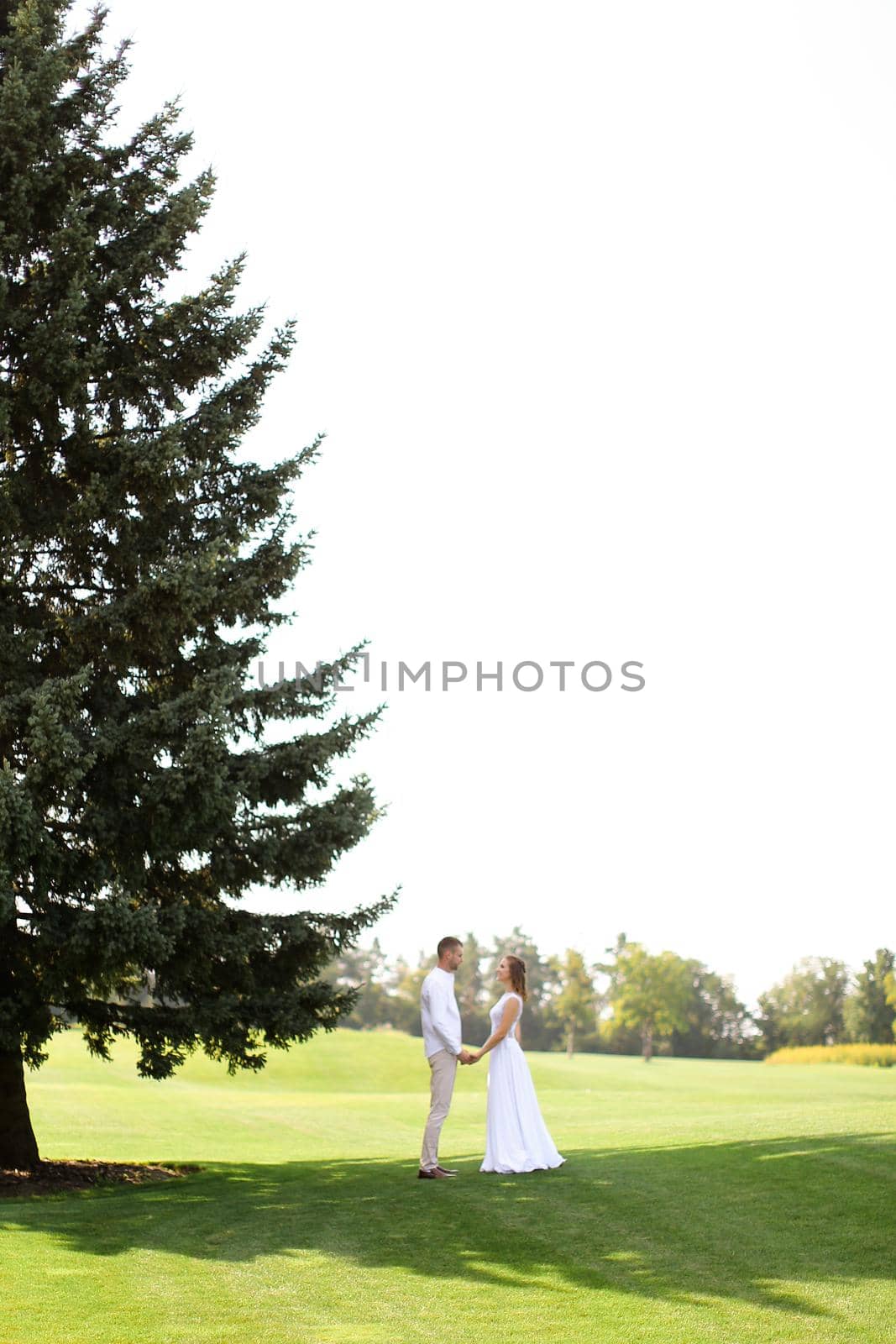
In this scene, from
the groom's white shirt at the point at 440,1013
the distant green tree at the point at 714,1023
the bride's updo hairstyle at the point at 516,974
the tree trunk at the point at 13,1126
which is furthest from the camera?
the distant green tree at the point at 714,1023

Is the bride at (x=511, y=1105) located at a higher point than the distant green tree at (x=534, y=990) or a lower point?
higher

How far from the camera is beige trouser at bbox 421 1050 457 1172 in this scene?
10.5 metres

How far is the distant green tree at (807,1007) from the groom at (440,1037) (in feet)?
233

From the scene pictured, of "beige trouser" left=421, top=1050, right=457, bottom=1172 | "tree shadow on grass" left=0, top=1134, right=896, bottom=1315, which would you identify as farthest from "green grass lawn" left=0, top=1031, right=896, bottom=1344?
"beige trouser" left=421, top=1050, right=457, bottom=1172

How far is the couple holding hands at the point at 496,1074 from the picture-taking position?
34.6 ft

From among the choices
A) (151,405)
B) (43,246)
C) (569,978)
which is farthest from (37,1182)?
(569,978)

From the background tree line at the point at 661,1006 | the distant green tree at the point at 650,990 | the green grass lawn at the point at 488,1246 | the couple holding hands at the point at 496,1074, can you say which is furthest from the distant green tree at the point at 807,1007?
the couple holding hands at the point at 496,1074

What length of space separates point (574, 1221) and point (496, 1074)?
2.45 meters

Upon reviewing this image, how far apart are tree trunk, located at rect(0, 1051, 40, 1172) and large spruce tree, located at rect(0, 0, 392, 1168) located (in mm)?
27

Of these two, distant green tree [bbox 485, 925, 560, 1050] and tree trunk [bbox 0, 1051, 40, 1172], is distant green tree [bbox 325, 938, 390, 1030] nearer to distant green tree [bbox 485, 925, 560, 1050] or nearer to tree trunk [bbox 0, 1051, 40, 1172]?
distant green tree [bbox 485, 925, 560, 1050]

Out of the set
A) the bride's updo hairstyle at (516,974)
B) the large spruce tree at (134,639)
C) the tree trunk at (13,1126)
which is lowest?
the tree trunk at (13,1126)

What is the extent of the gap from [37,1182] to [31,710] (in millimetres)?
4830

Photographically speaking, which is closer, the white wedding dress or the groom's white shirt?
the groom's white shirt

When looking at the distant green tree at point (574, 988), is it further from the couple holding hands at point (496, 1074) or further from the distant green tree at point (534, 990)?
the couple holding hands at point (496, 1074)
